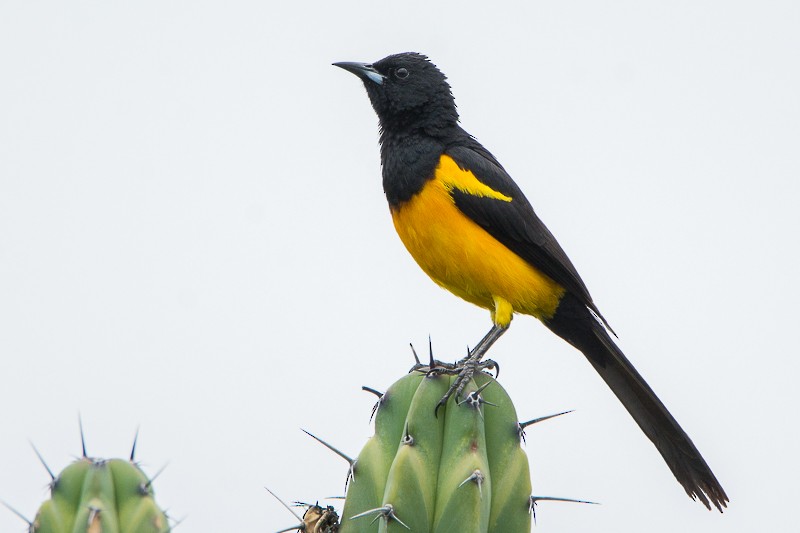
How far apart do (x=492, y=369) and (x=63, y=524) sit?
9.58 ft

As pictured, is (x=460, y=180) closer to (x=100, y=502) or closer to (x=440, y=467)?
(x=440, y=467)

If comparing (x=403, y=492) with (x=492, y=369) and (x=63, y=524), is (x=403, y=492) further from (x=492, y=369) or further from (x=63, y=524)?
(x=492, y=369)

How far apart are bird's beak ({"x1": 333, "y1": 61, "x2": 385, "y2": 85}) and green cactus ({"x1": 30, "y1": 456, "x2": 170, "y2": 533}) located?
450cm

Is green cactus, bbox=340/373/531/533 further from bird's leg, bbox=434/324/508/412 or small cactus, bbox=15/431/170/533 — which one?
small cactus, bbox=15/431/170/533

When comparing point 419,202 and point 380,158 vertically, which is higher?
point 380,158

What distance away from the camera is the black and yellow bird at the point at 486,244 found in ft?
20.6

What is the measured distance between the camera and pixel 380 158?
702cm

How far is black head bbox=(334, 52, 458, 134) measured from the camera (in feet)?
23.1

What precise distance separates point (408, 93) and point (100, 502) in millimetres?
4517

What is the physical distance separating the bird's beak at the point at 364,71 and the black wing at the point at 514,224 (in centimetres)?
94

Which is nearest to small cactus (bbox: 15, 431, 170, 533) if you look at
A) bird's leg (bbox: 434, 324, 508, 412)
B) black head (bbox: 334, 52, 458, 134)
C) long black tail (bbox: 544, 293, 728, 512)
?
bird's leg (bbox: 434, 324, 508, 412)

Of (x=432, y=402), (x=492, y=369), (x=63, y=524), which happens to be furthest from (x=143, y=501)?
(x=492, y=369)

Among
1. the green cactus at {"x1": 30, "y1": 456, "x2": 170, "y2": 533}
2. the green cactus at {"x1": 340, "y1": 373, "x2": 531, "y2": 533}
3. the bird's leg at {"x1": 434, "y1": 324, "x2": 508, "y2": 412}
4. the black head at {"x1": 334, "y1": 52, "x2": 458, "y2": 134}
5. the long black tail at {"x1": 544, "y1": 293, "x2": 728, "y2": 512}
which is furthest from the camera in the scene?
the black head at {"x1": 334, "y1": 52, "x2": 458, "y2": 134}

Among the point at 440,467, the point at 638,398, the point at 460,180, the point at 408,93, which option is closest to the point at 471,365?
the point at 440,467
